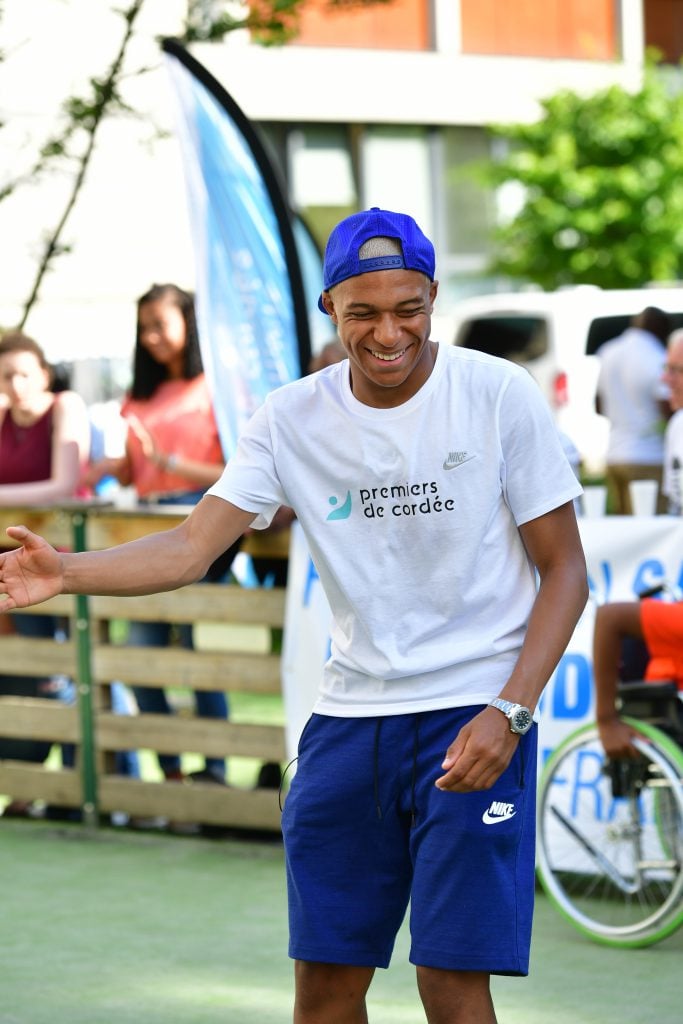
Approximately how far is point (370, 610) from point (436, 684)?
0.17 metres

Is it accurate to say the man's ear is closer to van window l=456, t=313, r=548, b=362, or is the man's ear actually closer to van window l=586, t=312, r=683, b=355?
van window l=586, t=312, r=683, b=355

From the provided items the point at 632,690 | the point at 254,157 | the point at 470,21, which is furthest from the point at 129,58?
the point at 470,21

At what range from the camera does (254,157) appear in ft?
25.9

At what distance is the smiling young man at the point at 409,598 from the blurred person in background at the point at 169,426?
3963 millimetres

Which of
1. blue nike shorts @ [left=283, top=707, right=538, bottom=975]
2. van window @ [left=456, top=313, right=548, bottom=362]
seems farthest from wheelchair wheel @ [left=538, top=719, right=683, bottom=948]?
van window @ [left=456, top=313, right=548, bottom=362]

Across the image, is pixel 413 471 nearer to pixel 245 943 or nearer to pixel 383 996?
pixel 383 996

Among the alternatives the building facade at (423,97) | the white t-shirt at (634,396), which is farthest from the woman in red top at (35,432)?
the building facade at (423,97)

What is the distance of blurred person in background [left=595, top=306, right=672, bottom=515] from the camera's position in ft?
39.3

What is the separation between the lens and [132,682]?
292 inches

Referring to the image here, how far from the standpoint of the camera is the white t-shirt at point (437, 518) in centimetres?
325

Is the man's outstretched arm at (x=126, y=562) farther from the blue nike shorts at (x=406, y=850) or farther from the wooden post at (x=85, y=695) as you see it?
the wooden post at (x=85, y=695)

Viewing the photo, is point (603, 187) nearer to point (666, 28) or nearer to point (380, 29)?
point (380, 29)

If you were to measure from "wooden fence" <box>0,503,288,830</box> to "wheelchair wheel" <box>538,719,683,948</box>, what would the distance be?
4.44 feet

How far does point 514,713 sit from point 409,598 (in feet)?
0.92
